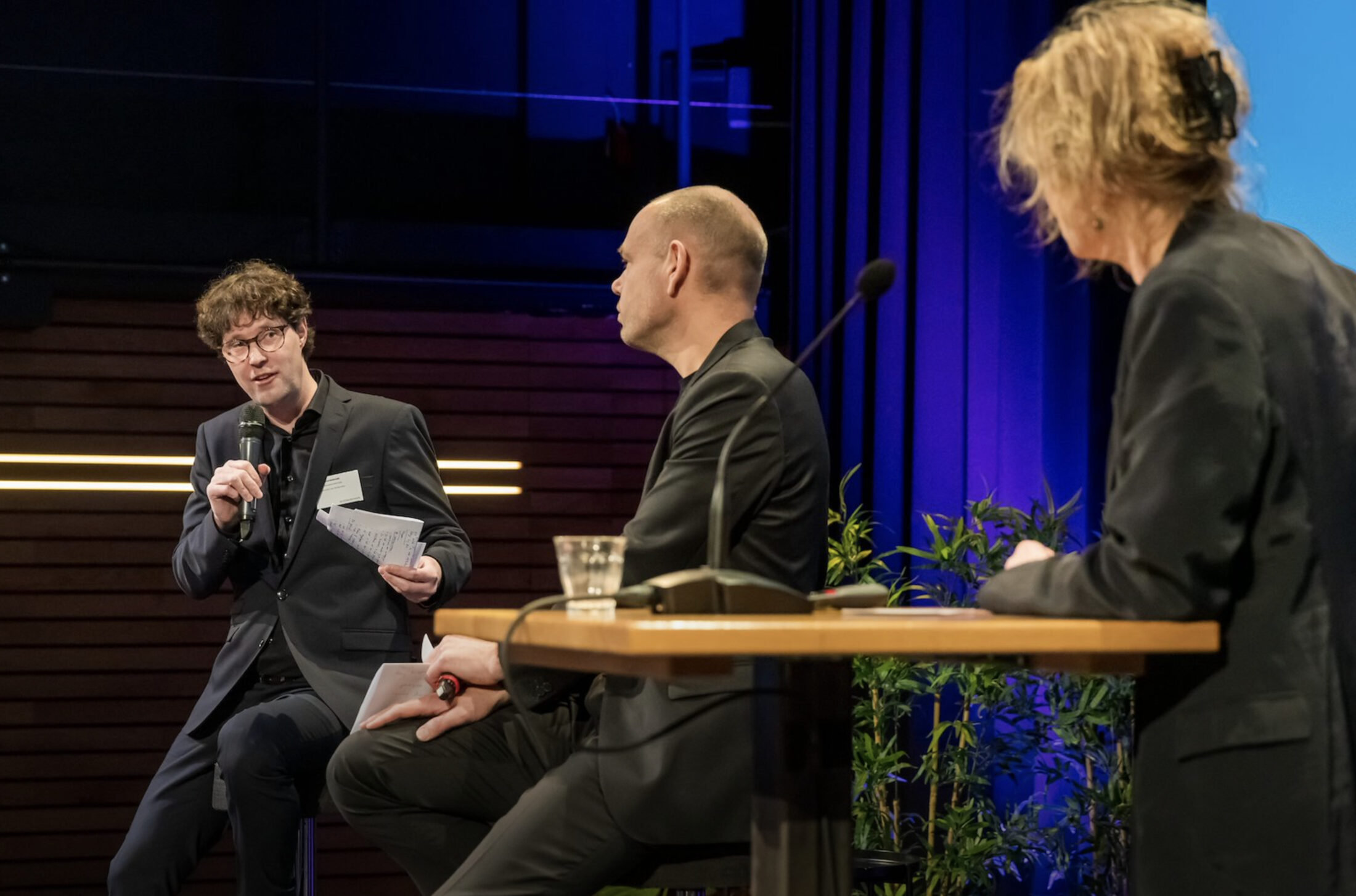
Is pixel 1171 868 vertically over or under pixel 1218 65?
under

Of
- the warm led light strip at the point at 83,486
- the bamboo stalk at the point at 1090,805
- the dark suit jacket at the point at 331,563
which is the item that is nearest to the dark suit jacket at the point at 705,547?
the dark suit jacket at the point at 331,563

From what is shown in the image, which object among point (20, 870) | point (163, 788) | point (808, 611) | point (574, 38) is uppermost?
point (574, 38)

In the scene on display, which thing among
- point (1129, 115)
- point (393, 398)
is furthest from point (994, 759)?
point (393, 398)

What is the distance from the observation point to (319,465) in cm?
343

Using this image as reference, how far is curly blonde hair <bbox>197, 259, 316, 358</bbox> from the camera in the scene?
136 inches

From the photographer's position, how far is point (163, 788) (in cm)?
318

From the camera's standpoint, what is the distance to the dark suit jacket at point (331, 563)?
129 inches

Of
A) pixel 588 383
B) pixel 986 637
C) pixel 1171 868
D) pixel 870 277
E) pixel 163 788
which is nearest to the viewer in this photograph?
pixel 986 637

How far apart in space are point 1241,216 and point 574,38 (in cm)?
542

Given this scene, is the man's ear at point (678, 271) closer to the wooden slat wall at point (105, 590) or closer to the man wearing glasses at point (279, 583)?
the man wearing glasses at point (279, 583)

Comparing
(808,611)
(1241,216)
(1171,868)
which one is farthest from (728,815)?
(1241,216)

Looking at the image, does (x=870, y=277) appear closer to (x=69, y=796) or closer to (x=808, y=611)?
(x=808, y=611)

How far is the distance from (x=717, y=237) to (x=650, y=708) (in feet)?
2.66

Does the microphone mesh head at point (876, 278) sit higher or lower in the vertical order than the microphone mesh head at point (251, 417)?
higher
